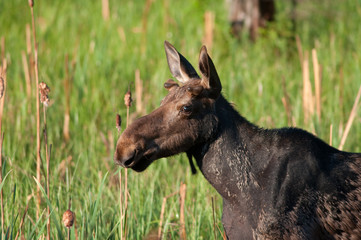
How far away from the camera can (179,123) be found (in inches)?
137

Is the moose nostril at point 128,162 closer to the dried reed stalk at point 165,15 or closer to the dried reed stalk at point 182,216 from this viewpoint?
the dried reed stalk at point 182,216

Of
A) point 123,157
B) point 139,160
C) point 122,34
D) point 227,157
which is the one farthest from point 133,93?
point 123,157

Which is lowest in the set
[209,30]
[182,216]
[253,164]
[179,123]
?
[182,216]

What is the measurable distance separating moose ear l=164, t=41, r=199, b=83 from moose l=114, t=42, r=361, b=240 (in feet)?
0.49

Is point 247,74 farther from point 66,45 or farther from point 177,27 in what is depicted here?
point 66,45

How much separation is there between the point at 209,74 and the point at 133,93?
10.8ft

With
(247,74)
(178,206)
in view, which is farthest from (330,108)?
(178,206)

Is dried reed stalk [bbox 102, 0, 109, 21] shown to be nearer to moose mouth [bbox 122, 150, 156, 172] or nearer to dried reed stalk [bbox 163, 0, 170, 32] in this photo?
dried reed stalk [bbox 163, 0, 170, 32]

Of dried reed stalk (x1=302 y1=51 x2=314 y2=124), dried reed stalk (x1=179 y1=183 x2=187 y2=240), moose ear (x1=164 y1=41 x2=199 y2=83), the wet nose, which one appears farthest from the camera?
dried reed stalk (x1=302 y1=51 x2=314 y2=124)

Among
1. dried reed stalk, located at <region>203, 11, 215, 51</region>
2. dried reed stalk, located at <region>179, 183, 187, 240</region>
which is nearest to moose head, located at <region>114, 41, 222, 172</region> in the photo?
dried reed stalk, located at <region>179, 183, 187, 240</region>

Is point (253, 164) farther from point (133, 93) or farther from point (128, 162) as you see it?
point (133, 93)

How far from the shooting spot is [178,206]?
4652 mm

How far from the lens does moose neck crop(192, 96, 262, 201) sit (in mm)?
3586

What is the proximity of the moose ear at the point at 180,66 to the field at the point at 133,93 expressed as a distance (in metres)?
0.42
